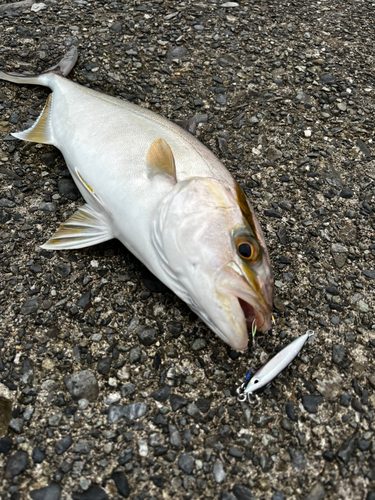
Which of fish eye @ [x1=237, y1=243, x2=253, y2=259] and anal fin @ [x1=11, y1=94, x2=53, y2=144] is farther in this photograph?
anal fin @ [x1=11, y1=94, x2=53, y2=144]

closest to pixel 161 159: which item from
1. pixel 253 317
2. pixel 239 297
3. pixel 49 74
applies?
pixel 239 297

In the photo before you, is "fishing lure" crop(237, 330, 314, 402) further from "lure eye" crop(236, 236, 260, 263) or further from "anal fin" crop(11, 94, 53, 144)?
"anal fin" crop(11, 94, 53, 144)

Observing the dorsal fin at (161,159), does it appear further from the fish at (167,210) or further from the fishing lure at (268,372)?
the fishing lure at (268,372)

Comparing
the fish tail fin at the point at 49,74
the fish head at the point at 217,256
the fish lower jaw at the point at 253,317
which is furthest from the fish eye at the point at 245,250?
the fish tail fin at the point at 49,74

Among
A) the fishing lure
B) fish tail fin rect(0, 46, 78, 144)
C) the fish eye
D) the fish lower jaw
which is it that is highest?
fish tail fin rect(0, 46, 78, 144)

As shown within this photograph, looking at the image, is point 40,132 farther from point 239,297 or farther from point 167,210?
point 239,297

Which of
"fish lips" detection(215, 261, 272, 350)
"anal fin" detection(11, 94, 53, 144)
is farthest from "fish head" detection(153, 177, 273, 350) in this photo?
"anal fin" detection(11, 94, 53, 144)

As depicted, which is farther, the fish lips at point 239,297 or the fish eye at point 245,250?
the fish eye at point 245,250
